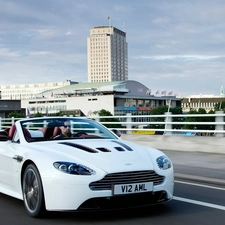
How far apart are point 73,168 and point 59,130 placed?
167 cm

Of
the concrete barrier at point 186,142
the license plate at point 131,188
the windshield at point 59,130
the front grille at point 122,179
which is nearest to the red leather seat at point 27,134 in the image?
the windshield at point 59,130

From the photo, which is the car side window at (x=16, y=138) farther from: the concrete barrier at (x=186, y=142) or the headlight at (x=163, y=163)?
the concrete barrier at (x=186, y=142)

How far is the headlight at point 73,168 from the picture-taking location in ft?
17.5

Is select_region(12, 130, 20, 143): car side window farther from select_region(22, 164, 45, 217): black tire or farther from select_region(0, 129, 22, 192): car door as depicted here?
select_region(22, 164, 45, 217): black tire

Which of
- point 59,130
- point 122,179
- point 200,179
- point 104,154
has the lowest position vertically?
point 200,179

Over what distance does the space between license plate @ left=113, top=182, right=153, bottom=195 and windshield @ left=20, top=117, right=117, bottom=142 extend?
5.56 ft

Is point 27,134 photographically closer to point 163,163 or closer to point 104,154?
point 104,154

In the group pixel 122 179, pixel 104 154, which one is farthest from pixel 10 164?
pixel 122 179

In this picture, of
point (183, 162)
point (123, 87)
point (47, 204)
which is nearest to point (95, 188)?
point (47, 204)

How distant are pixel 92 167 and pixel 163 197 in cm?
101

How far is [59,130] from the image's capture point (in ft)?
23.0

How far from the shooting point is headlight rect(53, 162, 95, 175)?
210 inches

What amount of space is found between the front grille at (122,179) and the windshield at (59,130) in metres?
1.61

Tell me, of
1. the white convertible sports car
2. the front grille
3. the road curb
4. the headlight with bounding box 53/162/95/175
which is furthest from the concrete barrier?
the headlight with bounding box 53/162/95/175
